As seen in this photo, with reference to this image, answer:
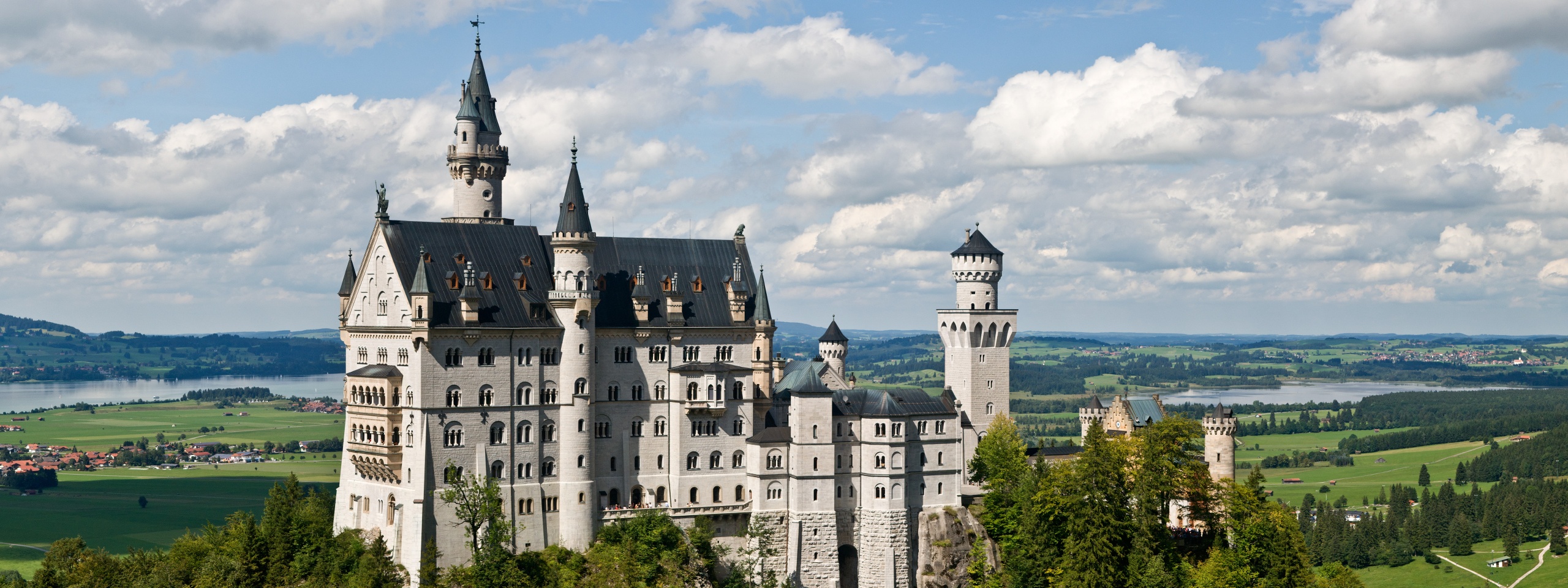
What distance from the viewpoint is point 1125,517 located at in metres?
102

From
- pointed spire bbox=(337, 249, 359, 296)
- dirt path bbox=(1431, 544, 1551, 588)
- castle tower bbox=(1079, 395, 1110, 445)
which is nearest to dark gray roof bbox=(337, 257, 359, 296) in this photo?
pointed spire bbox=(337, 249, 359, 296)

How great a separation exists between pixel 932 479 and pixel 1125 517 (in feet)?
46.1

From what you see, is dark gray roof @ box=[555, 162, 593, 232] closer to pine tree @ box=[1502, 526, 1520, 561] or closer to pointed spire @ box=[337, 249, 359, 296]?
pointed spire @ box=[337, 249, 359, 296]

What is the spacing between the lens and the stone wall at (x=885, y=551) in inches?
4144

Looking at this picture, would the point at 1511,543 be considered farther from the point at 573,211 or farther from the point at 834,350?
the point at 573,211

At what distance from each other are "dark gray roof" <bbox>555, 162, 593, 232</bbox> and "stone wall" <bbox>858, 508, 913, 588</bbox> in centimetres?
2835

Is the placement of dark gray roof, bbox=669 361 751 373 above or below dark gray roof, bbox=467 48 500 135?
below

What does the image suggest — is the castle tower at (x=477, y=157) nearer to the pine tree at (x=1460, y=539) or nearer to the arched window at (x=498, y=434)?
the arched window at (x=498, y=434)

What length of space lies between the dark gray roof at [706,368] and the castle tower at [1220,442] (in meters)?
37.0

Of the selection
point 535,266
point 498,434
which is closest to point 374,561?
point 498,434

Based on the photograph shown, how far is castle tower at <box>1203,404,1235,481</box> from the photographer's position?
114812mm

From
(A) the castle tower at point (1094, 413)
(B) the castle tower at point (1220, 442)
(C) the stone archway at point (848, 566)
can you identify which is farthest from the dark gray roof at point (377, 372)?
(B) the castle tower at point (1220, 442)

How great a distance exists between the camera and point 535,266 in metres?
102

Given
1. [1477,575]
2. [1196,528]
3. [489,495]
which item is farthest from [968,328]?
[1477,575]
